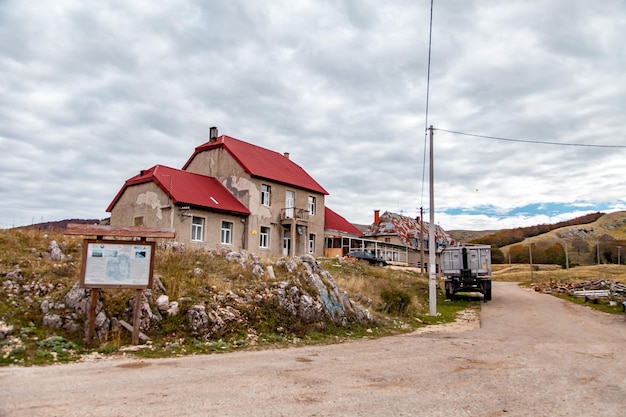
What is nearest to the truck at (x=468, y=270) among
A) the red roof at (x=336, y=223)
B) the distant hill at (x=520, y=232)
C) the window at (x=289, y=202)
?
the window at (x=289, y=202)

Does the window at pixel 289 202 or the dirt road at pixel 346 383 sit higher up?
the window at pixel 289 202

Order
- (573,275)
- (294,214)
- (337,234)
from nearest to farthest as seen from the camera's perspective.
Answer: (294,214) → (337,234) → (573,275)

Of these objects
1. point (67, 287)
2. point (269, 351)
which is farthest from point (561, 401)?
point (67, 287)

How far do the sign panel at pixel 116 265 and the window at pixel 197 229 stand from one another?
17303mm

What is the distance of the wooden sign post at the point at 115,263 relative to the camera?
10.6m

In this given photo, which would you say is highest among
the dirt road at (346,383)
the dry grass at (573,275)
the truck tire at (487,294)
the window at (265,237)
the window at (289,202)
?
the window at (289,202)

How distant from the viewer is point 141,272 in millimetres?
11008

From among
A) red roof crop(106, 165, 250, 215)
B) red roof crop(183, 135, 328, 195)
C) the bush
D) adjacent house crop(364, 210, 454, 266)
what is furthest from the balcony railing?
adjacent house crop(364, 210, 454, 266)

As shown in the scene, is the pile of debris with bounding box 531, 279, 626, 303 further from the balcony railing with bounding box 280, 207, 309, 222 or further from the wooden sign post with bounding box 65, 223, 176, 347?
the wooden sign post with bounding box 65, 223, 176, 347

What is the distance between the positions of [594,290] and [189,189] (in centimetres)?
2604

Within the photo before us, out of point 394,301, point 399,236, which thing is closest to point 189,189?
point 394,301

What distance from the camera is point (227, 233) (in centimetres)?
3091

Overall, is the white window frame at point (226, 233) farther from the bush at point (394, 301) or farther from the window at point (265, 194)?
the bush at point (394, 301)

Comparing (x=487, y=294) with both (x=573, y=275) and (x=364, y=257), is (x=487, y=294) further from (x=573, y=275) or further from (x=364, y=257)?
(x=573, y=275)
